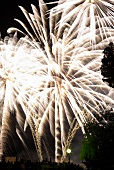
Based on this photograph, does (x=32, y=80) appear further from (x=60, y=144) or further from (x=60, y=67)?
(x=60, y=144)

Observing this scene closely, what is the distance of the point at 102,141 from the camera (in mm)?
24891

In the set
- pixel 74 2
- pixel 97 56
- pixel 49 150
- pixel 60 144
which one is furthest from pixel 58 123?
pixel 49 150

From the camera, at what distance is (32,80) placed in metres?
28.5

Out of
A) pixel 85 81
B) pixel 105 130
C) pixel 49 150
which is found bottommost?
pixel 49 150

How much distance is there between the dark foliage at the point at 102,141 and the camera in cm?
2238

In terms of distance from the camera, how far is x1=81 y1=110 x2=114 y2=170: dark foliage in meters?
22.4

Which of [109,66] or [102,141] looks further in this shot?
[102,141]

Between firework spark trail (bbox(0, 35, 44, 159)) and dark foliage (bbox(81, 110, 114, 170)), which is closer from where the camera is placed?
dark foliage (bbox(81, 110, 114, 170))

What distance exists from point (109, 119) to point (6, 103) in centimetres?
755

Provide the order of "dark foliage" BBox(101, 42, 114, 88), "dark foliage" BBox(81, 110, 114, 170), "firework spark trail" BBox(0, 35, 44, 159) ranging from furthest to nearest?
"firework spark trail" BBox(0, 35, 44, 159)
"dark foliage" BBox(101, 42, 114, 88)
"dark foliage" BBox(81, 110, 114, 170)

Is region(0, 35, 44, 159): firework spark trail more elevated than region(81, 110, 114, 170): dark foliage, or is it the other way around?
region(0, 35, 44, 159): firework spark trail

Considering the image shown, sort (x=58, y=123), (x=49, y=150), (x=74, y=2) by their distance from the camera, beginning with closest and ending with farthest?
(x=74, y=2) < (x=58, y=123) < (x=49, y=150)

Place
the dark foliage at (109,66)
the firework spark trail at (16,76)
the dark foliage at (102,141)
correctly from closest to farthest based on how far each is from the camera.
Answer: the dark foliage at (102,141) < the dark foliage at (109,66) < the firework spark trail at (16,76)

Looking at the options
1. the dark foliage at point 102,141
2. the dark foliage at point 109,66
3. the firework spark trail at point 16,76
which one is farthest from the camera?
the firework spark trail at point 16,76
